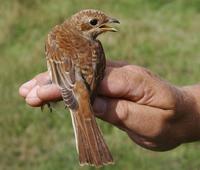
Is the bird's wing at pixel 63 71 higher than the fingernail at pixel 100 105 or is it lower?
higher

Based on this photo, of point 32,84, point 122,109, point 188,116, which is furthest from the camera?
point 188,116

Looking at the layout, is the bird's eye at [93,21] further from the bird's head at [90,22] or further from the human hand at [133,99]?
the human hand at [133,99]

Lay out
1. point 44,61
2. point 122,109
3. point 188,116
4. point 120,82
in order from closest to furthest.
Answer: point 120,82
point 122,109
point 188,116
point 44,61

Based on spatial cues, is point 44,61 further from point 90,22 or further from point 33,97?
point 33,97

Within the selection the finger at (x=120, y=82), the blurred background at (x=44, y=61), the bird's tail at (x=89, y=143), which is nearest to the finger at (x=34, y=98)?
the bird's tail at (x=89, y=143)

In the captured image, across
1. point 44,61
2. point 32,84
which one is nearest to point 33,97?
point 32,84

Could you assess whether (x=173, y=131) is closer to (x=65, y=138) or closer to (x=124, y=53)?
(x=65, y=138)

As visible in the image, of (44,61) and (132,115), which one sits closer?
(132,115)

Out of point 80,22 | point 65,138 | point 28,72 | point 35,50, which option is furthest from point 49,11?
point 80,22
